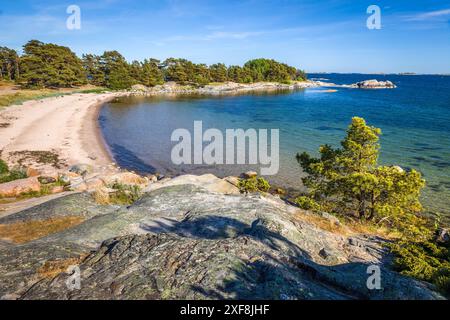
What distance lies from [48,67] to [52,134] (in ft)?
210

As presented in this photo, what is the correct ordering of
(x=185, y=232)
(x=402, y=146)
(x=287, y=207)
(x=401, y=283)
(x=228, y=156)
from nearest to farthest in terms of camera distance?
1. (x=401, y=283)
2. (x=185, y=232)
3. (x=287, y=207)
4. (x=228, y=156)
5. (x=402, y=146)

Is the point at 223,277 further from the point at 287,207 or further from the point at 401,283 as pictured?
the point at 287,207

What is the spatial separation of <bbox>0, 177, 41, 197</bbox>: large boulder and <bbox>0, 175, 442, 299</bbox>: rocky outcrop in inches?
256

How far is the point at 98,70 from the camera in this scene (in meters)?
117

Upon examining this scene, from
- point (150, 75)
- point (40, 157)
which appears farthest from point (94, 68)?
point (40, 157)

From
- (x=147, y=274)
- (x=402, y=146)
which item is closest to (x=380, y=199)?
(x=147, y=274)

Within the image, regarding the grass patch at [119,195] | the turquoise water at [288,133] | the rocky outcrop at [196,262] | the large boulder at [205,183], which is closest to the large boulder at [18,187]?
the grass patch at [119,195]

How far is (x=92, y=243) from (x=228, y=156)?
27079 millimetres

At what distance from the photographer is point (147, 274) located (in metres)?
7.04

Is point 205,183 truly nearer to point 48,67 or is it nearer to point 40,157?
point 40,157

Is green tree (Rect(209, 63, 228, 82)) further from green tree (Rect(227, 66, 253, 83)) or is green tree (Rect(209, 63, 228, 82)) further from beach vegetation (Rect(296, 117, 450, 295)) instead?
beach vegetation (Rect(296, 117, 450, 295))

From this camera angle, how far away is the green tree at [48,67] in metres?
91.4

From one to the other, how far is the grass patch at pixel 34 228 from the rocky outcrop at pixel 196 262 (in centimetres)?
44

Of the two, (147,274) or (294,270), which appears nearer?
(147,274)
